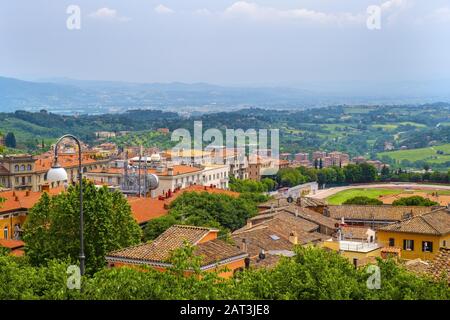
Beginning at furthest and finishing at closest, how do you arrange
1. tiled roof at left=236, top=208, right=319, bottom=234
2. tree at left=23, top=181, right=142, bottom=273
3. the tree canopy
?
tiled roof at left=236, top=208, right=319, bottom=234 < tree at left=23, top=181, right=142, bottom=273 < the tree canopy

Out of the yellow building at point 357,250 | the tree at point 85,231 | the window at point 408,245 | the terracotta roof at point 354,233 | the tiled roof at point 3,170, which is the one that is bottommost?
the tiled roof at point 3,170

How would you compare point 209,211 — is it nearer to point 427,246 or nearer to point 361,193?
point 427,246

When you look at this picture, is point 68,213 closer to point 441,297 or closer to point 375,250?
point 375,250

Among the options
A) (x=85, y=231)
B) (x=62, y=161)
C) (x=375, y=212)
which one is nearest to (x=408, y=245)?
(x=375, y=212)

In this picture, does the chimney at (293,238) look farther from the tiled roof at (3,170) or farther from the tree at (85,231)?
the tiled roof at (3,170)

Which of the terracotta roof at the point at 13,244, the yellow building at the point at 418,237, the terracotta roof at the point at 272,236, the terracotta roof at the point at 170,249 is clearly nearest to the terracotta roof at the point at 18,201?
the terracotta roof at the point at 13,244

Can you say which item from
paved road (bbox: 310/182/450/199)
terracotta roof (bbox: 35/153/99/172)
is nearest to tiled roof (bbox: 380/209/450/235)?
terracotta roof (bbox: 35/153/99/172)

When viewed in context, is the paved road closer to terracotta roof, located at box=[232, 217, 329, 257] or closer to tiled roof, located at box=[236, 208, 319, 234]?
tiled roof, located at box=[236, 208, 319, 234]

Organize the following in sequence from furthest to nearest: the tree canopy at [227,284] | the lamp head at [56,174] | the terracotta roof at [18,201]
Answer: the terracotta roof at [18,201] < the lamp head at [56,174] < the tree canopy at [227,284]
